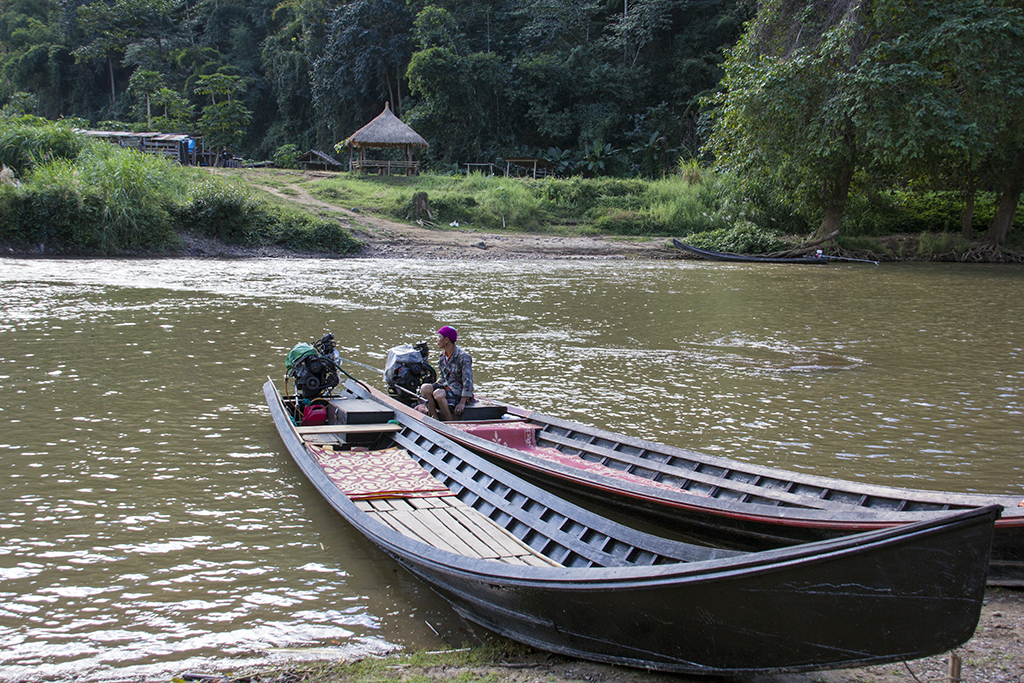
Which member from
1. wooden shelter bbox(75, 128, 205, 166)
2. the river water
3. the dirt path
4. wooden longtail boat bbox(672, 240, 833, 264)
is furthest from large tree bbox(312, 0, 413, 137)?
the river water

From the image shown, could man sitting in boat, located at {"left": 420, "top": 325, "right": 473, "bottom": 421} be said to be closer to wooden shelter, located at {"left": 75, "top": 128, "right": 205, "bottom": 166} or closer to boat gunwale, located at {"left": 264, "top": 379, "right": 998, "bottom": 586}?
boat gunwale, located at {"left": 264, "top": 379, "right": 998, "bottom": 586}

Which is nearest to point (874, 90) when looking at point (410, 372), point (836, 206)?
point (836, 206)

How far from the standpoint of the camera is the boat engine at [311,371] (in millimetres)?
7293

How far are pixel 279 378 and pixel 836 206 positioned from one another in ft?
68.8

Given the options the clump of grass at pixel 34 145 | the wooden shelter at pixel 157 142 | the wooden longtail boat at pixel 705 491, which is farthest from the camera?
the wooden shelter at pixel 157 142

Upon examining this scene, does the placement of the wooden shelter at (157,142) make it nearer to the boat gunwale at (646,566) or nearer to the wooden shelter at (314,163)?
the wooden shelter at (314,163)

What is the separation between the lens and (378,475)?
220 inches

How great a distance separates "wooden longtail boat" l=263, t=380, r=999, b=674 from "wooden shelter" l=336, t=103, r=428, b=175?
32.6m

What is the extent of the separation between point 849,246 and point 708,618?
83.0 ft

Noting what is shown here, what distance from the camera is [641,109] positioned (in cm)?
4059

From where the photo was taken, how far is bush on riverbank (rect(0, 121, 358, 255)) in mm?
19953

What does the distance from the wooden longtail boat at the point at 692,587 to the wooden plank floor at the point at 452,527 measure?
1 centimetres

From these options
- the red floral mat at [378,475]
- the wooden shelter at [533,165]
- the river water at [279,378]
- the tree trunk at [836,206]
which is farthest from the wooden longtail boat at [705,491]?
the wooden shelter at [533,165]

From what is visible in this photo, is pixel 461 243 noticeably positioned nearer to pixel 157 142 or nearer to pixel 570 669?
pixel 157 142
